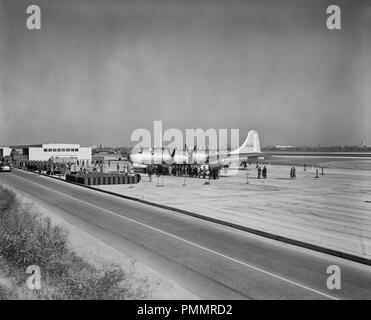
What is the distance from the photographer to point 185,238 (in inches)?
643

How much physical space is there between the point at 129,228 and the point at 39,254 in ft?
23.4

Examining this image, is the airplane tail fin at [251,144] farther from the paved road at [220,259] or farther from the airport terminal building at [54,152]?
the paved road at [220,259]

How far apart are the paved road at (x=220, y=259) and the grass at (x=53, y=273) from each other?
1.96m

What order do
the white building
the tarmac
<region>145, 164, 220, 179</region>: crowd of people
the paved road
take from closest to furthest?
the paved road < the tarmac < <region>145, 164, 220, 179</region>: crowd of people < the white building

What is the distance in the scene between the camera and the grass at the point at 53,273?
9227 millimetres

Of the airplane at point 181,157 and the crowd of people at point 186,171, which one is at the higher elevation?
the airplane at point 181,157

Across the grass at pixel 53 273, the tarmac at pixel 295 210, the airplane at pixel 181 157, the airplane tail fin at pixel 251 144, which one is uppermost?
the airplane tail fin at pixel 251 144

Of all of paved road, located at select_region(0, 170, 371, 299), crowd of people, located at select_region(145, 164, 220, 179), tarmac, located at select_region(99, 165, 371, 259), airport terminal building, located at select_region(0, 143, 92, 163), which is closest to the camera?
paved road, located at select_region(0, 170, 371, 299)

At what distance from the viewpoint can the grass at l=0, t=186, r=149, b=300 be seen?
9227mm

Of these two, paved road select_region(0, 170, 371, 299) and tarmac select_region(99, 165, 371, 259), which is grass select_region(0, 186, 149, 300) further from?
tarmac select_region(99, 165, 371, 259)

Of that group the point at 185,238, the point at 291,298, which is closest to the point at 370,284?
the point at 291,298

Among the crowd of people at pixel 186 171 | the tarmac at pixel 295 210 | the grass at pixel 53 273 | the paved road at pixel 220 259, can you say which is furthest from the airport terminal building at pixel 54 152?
the grass at pixel 53 273

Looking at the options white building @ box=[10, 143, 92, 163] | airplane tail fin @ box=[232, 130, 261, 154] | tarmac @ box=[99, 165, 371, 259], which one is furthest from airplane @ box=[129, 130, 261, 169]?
white building @ box=[10, 143, 92, 163]

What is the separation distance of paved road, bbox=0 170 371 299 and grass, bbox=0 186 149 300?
6.44 feet
